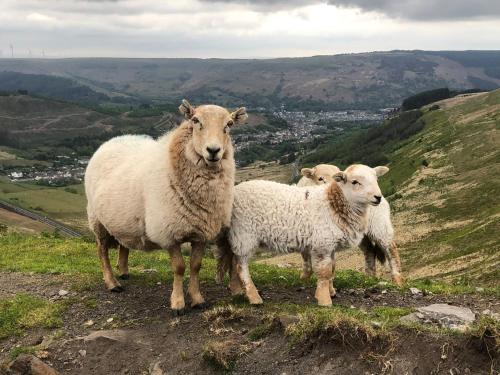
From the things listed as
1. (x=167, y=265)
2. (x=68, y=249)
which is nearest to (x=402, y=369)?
(x=167, y=265)

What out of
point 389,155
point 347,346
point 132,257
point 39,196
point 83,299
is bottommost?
point 39,196

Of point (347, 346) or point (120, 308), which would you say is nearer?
point (347, 346)

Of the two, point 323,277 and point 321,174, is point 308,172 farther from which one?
point 323,277

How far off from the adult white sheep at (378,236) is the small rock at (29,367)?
956 cm

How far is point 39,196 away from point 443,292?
6710 inches

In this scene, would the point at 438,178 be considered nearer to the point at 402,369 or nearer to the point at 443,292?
the point at 443,292

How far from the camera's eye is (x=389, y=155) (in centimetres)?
13262

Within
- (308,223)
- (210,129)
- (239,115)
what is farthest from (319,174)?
(210,129)

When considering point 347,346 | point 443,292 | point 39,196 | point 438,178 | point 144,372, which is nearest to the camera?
point 347,346

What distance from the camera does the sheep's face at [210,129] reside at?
35.4 feet

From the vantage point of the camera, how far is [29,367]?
9336 mm

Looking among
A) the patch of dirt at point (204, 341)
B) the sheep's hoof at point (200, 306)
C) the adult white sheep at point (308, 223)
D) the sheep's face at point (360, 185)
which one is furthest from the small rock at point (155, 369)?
the sheep's face at point (360, 185)

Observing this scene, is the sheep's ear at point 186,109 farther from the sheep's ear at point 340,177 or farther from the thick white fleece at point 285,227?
the sheep's ear at point 340,177

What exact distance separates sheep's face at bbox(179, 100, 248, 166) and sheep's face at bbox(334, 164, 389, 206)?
3.10 meters
